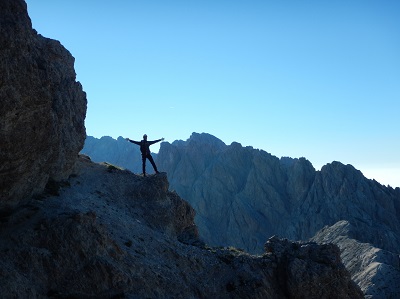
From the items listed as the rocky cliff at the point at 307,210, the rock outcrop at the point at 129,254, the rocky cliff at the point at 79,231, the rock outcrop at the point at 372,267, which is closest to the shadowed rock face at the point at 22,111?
the rocky cliff at the point at 79,231

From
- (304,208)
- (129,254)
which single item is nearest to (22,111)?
(129,254)

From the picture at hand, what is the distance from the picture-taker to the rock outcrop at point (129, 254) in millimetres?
22531

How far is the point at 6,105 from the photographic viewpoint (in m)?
21.9

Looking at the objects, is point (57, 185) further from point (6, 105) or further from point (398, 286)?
point (398, 286)

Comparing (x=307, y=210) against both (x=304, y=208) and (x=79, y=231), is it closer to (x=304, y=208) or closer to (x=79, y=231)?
(x=304, y=208)

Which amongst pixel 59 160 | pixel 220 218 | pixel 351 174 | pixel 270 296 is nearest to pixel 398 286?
pixel 270 296

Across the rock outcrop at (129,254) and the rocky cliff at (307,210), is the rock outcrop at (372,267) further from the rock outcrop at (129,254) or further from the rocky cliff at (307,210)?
the rock outcrop at (129,254)

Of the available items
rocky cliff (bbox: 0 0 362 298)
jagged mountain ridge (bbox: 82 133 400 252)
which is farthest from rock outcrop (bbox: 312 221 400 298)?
jagged mountain ridge (bbox: 82 133 400 252)

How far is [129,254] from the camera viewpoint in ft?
89.3

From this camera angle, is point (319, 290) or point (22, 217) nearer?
point (22, 217)

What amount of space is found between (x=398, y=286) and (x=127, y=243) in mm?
63601

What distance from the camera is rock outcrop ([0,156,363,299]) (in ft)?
73.9

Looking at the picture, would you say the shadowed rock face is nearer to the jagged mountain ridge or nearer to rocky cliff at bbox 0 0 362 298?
rocky cliff at bbox 0 0 362 298

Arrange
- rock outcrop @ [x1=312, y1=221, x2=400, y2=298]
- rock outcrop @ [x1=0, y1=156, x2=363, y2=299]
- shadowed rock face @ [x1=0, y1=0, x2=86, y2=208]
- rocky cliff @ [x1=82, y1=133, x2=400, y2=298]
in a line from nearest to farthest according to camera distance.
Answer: shadowed rock face @ [x1=0, y1=0, x2=86, y2=208], rock outcrop @ [x1=0, y1=156, x2=363, y2=299], rock outcrop @ [x1=312, y1=221, x2=400, y2=298], rocky cliff @ [x1=82, y1=133, x2=400, y2=298]
